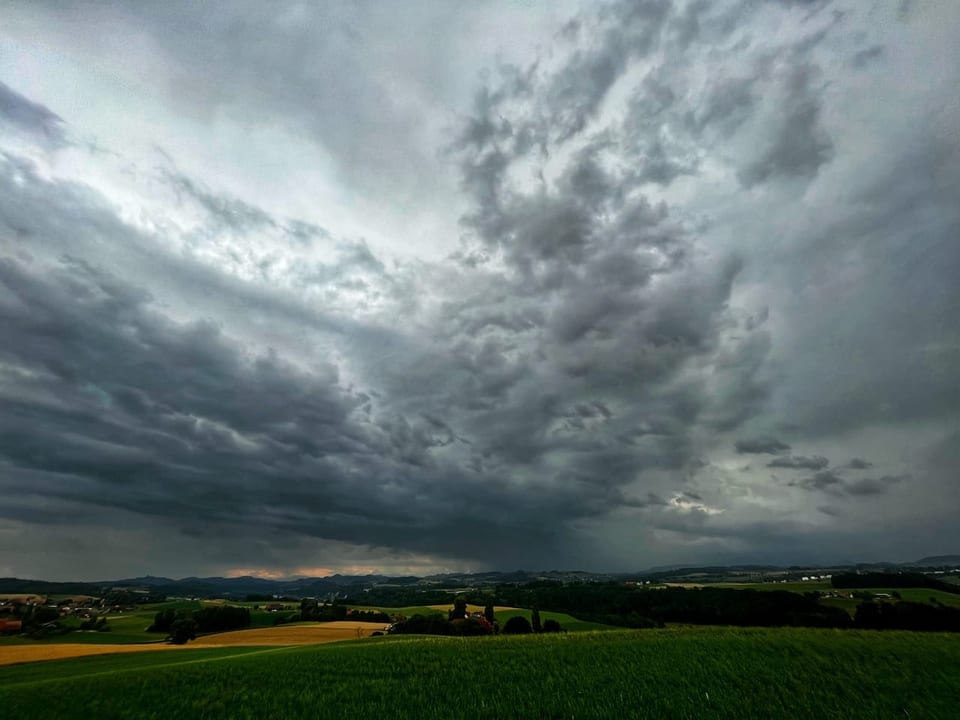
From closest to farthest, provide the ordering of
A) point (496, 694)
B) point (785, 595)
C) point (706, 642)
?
point (496, 694)
point (706, 642)
point (785, 595)

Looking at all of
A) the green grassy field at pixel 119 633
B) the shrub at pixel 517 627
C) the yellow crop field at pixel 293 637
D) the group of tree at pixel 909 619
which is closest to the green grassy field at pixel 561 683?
the yellow crop field at pixel 293 637

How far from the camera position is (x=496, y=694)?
91.7 ft

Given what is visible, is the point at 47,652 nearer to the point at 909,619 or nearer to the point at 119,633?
the point at 119,633

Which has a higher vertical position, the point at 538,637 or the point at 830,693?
the point at 538,637

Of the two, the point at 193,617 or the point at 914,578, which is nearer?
the point at 193,617

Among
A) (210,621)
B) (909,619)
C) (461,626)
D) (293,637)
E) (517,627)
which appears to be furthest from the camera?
(210,621)

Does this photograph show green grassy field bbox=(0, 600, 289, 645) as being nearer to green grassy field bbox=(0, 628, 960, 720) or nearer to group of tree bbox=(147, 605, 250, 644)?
group of tree bbox=(147, 605, 250, 644)

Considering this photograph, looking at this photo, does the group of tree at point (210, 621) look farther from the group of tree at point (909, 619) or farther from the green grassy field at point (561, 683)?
the group of tree at point (909, 619)

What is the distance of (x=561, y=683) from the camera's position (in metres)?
29.0

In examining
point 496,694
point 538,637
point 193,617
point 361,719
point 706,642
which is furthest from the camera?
point 193,617

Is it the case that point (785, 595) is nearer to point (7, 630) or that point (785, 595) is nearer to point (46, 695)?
point (46, 695)

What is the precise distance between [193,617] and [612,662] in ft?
407

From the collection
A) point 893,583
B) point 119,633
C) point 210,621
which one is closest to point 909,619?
point 893,583

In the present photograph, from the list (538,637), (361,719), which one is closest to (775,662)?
(538,637)
